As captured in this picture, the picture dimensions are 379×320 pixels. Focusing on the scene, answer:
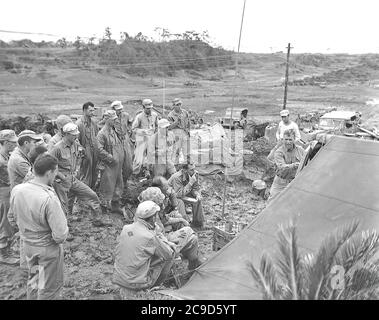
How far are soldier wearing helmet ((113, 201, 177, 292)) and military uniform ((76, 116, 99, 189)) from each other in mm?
2928

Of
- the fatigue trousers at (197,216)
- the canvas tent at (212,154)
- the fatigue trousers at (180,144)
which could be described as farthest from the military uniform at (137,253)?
the canvas tent at (212,154)

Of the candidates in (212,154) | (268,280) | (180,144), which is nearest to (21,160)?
(268,280)

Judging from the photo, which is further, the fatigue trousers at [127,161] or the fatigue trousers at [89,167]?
the fatigue trousers at [127,161]

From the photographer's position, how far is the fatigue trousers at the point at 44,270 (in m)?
4.11

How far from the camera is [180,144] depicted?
28.2 feet

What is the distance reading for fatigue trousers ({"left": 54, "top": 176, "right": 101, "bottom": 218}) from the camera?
19.9 feet

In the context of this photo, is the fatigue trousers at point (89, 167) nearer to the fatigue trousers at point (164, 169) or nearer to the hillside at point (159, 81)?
the fatigue trousers at point (164, 169)

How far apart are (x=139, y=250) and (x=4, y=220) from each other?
2.16 metres

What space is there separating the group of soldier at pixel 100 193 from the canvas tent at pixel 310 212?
2.68 feet

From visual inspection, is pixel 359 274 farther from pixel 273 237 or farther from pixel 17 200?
pixel 17 200

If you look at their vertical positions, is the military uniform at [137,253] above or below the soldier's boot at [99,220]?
above

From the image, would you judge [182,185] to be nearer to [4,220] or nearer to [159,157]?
[159,157]

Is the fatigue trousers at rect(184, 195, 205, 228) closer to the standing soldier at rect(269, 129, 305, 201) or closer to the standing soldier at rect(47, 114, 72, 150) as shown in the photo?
the standing soldier at rect(269, 129, 305, 201)

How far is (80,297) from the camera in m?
5.16
